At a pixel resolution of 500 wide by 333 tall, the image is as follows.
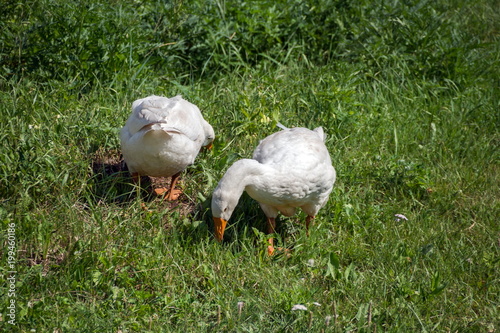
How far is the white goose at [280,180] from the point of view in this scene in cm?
434

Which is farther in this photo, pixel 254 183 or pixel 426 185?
pixel 426 185

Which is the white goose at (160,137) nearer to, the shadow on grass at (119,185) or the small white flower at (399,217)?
the shadow on grass at (119,185)

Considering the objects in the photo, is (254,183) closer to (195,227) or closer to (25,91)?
(195,227)

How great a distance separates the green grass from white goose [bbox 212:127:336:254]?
29 cm

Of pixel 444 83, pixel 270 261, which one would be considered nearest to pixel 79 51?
pixel 270 261

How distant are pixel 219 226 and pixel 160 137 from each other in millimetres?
775

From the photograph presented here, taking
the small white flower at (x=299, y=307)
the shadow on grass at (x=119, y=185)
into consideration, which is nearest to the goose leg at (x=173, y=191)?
the shadow on grass at (x=119, y=185)

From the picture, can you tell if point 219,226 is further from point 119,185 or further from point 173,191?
point 119,185

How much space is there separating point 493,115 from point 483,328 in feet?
10.5

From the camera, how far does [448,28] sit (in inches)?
291

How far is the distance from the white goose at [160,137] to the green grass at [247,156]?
0.96 ft

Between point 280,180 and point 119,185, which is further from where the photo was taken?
point 119,185

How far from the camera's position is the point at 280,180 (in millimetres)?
4410

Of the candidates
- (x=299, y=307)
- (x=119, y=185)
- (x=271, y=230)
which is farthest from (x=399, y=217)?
(x=119, y=185)
